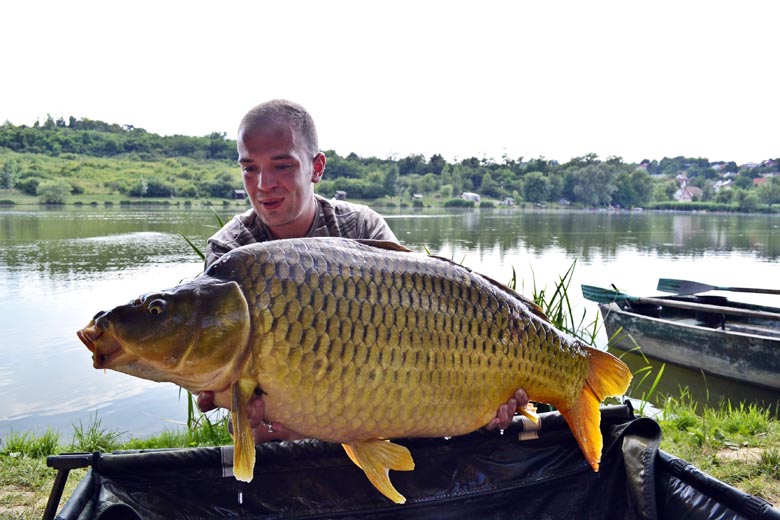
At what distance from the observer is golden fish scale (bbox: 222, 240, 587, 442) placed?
3.00 feet

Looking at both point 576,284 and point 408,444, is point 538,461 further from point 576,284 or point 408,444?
point 576,284

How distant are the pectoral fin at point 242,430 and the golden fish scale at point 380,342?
0.09ft

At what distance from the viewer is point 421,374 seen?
999 mm

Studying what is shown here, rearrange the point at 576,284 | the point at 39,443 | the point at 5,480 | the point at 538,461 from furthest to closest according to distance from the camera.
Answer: the point at 576,284
the point at 39,443
the point at 5,480
the point at 538,461

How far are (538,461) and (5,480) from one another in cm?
170

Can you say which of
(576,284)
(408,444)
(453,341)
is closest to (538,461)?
(408,444)

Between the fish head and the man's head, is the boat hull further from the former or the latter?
the fish head

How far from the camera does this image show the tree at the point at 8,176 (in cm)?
3857

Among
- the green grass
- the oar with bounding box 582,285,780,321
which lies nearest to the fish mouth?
the green grass

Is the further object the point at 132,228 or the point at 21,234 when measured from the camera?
the point at 132,228

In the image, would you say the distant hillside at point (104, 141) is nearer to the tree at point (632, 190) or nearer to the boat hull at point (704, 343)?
the tree at point (632, 190)

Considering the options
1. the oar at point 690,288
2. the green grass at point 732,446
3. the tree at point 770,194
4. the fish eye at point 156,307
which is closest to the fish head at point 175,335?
the fish eye at point 156,307

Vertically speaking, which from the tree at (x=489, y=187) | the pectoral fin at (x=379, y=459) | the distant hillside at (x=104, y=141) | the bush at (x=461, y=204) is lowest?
the pectoral fin at (x=379, y=459)

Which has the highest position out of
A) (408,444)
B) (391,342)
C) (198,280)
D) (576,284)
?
(198,280)
